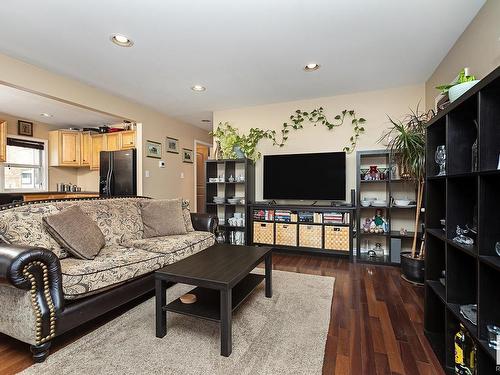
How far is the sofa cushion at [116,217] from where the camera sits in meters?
2.49

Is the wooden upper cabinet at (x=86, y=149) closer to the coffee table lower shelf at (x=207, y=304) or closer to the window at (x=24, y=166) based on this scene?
the window at (x=24, y=166)

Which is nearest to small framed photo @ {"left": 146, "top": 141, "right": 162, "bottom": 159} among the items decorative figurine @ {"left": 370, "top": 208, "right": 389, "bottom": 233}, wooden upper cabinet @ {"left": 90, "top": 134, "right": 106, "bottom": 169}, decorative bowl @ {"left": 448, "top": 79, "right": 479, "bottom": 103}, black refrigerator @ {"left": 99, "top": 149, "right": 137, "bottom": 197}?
black refrigerator @ {"left": 99, "top": 149, "right": 137, "bottom": 197}

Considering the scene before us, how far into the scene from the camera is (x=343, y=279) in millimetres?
2855

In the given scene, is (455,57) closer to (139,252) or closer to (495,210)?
(495,210)

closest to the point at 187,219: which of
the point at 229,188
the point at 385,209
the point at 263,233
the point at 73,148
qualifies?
the point at 263,233

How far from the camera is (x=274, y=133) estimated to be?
4.33 m

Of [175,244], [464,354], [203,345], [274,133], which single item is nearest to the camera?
[464,354]

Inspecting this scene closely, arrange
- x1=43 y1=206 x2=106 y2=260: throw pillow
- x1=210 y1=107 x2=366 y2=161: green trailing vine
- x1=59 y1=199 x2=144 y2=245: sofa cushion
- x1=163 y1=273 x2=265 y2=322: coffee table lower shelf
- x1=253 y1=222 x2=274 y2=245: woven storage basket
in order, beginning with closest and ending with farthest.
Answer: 1. x1=163 y1=273 x2=265 y2=322: coffee table lower shelf
2. x1=43 y1=206 x2=106 y2=260: throw pillow
3. x1=59 y1=199 x2=144 y2=245: sofa cushion
4. x1=210 y1=107 x2=366 y2=161: green trailing vine
5. x1=253 y1=222 x2=274 y2=245: woven storage basket

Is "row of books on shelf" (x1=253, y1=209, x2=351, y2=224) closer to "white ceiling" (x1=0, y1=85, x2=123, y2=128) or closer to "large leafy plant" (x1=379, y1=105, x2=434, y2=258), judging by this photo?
"large leafy plant" (x1=379, y1=105, x2=434, y2=258)

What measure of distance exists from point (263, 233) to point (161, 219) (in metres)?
1.67

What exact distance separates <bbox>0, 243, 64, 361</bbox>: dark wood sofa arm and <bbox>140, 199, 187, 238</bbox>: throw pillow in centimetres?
134

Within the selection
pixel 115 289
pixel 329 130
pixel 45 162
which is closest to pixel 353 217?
pixel 329 130

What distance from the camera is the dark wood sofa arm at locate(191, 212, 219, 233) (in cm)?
325

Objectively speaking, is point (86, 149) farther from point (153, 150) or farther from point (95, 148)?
point (153, 150)
